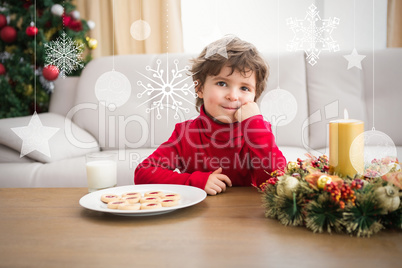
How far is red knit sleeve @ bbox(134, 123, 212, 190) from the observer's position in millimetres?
1169

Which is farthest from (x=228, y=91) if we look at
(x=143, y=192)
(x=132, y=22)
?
(x=132, y=22)

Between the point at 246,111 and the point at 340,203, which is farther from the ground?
the point at 246,111

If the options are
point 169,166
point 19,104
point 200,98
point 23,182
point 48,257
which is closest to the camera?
point 48,257

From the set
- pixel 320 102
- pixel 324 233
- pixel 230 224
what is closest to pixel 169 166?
pixel 230 224

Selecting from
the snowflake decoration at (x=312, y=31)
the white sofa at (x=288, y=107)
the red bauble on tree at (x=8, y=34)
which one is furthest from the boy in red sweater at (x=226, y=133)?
the red bauble on tree at (x=8, y=34)

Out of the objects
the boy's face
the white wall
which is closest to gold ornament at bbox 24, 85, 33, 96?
the white wall

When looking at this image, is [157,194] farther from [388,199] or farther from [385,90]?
[385,90]

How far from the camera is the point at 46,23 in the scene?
3.16 metres

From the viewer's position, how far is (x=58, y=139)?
2.16 metres

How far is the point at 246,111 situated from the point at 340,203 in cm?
64

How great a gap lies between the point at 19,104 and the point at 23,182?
140 centimetres

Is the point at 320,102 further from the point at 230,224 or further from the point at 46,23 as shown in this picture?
the point at 46,23

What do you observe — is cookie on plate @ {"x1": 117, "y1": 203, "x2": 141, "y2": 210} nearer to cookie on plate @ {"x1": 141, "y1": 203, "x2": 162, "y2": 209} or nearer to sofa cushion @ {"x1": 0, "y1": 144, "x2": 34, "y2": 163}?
cookie on plate @ {"x1": 141, "y1": 203, "x2": 162, "y2": 209}

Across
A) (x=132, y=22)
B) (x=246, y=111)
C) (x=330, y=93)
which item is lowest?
(x=246, y=111)
